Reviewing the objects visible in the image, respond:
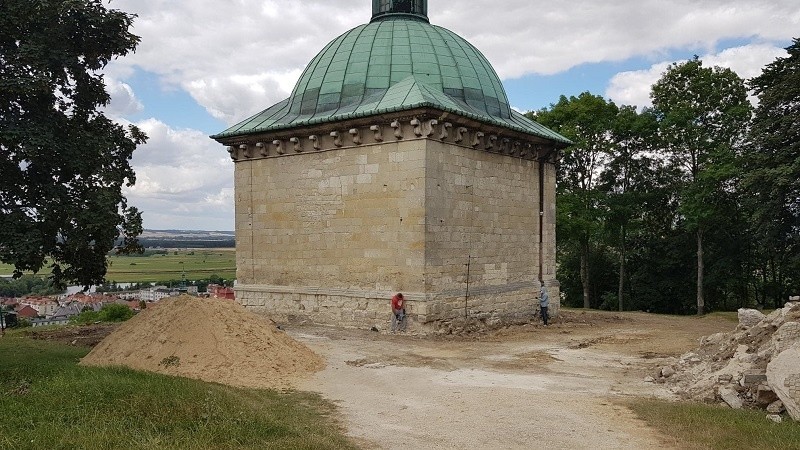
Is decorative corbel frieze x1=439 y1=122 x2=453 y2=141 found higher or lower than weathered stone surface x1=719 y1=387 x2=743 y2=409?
higher

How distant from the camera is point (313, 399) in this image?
9797mm

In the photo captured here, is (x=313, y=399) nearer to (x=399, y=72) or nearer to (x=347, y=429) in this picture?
A: (x=347, y=429)

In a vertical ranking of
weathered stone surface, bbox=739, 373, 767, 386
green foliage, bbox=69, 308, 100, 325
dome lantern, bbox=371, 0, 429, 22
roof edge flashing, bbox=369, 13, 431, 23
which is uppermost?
dome lantern, bbox=371, 0, 429, 22

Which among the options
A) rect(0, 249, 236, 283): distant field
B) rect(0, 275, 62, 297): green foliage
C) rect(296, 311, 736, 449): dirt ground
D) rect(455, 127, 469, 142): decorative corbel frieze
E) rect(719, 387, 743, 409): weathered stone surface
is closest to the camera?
rect(296, 311, 736, 449): dirt ground

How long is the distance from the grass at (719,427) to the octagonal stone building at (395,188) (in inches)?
349

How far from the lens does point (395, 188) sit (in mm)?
17766

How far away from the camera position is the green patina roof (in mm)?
19328

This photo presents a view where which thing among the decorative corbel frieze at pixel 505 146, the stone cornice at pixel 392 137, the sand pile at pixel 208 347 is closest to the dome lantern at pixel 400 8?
the decorative corbel frieze at pixel 505 146

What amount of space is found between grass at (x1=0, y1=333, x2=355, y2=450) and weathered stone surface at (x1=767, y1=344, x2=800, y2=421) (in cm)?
584

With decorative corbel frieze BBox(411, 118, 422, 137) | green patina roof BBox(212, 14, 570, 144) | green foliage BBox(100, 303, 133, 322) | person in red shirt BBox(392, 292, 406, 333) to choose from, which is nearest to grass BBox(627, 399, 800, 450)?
person in red shirt BBox(392, 292, 406, 333)

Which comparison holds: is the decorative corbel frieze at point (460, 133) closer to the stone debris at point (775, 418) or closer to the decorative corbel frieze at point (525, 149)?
the decorative corbel frieze at point (525, 149)

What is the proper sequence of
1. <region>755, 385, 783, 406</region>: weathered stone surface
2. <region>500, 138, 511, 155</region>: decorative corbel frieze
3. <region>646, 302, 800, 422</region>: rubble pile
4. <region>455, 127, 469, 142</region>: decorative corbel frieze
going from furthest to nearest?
<region>500, 138, 511, 155</region>: decorative corbel frieze, <region>455, 127, 469, 142</region>: decorative corbel frieze, <region>755, 385, 783, 406</region>: weathered stone surface, <region>646, 302, 800, 422</region>: rubble pile

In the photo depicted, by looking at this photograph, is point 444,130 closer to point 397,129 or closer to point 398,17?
point 397,129

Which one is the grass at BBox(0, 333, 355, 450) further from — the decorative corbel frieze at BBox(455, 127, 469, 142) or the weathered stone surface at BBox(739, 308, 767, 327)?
the decorative corbel frieze at BBox(455, 127, 469, 142)
